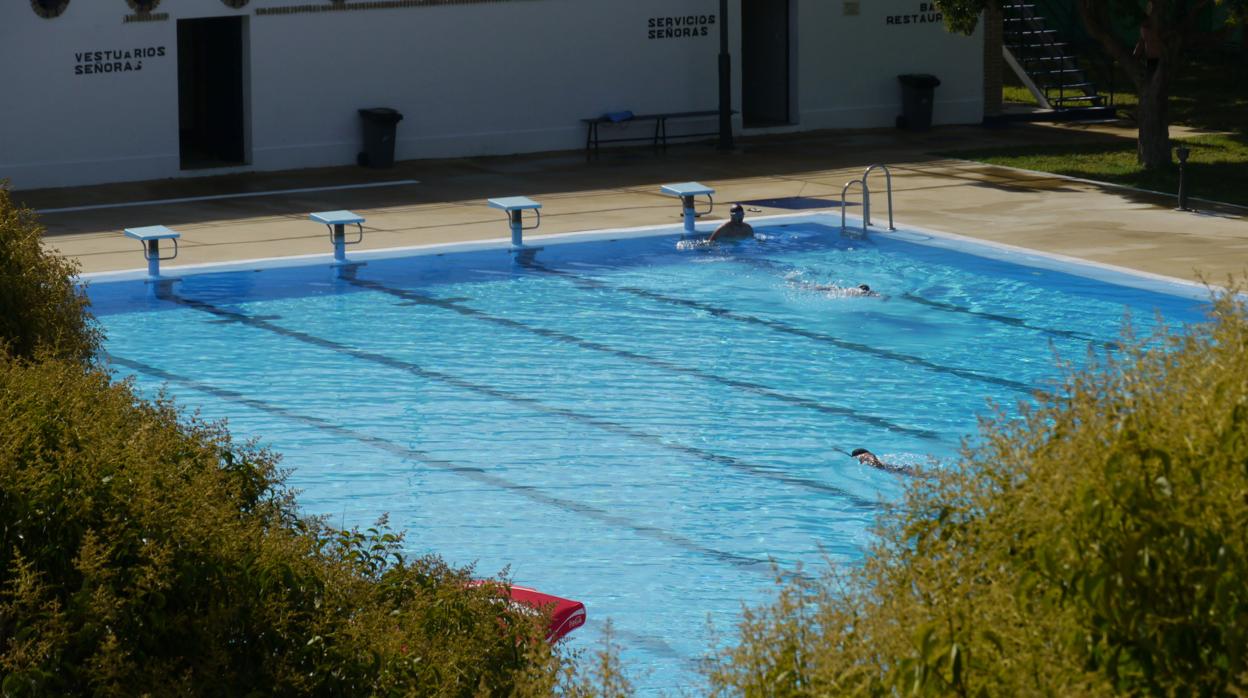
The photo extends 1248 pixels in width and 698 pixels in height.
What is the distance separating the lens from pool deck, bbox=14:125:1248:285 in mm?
19344

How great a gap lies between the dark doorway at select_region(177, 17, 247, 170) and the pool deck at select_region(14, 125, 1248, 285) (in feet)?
3.29

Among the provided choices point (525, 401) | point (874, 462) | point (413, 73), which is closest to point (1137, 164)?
point (413, 73)

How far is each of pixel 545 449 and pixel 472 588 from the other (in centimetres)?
672

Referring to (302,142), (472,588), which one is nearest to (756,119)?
(302,142)

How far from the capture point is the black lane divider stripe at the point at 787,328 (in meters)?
15.0

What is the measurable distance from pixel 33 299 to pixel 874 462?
615 centimetres

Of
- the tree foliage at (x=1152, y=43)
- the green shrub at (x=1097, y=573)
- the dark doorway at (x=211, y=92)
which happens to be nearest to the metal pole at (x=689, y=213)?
the tree foliage at (x=1152, y=43)

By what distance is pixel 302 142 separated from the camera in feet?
83.8

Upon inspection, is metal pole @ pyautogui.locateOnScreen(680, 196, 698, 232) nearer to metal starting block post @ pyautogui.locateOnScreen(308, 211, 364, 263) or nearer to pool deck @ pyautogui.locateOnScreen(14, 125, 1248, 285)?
pool deck @ pyautogui.locateOnScreen(14, 125, 1248, 285)

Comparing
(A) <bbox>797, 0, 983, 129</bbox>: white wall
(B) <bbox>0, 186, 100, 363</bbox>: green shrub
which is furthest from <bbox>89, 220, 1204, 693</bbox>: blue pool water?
(A) <bbox>797, 0, 983, 129</bbox>: white wall

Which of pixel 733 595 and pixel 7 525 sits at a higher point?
pixel 7 525

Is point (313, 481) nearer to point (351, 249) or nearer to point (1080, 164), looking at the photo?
point (351, 249)

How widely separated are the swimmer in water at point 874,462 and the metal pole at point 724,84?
48.2 ft

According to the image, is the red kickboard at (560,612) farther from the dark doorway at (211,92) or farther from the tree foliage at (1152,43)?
the dark doorway at (211,92)
